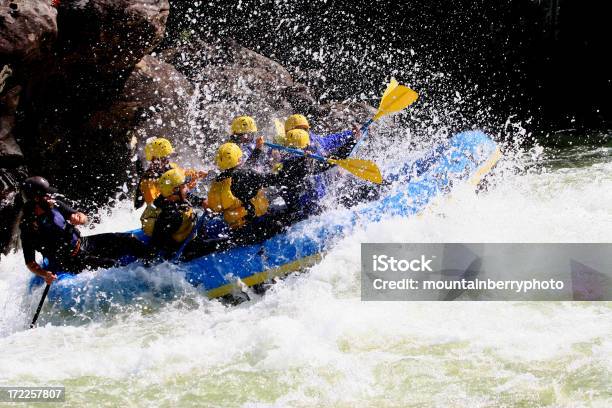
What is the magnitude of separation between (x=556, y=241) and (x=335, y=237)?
1.89 m

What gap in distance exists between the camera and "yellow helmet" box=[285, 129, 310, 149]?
5.84 metres

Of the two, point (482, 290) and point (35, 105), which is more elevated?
point (35, 105)

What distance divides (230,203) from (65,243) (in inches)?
51.3

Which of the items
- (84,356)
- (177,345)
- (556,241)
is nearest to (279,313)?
(177,345)

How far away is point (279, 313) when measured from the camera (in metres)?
5.16

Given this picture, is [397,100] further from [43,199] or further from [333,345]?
[43,199]

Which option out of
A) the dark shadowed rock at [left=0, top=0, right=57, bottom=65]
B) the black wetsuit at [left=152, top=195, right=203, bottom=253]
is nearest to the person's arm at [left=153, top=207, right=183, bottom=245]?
the black wetsuit at [left=152, top=195, right=203, bottom=253]

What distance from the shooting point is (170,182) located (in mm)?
5438

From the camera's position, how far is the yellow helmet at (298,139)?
584cm

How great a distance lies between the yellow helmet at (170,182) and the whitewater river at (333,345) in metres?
0.62

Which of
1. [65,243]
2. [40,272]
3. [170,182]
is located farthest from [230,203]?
[40,272]

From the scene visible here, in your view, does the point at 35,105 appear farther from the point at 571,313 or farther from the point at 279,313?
the point at 571,313

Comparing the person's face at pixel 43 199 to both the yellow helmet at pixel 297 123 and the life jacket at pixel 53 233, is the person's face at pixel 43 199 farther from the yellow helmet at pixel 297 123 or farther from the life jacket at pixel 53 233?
the yellow helmet at pixel 297 123

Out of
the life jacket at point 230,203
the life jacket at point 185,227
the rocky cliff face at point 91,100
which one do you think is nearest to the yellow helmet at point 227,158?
the life jacket at point 230,203
